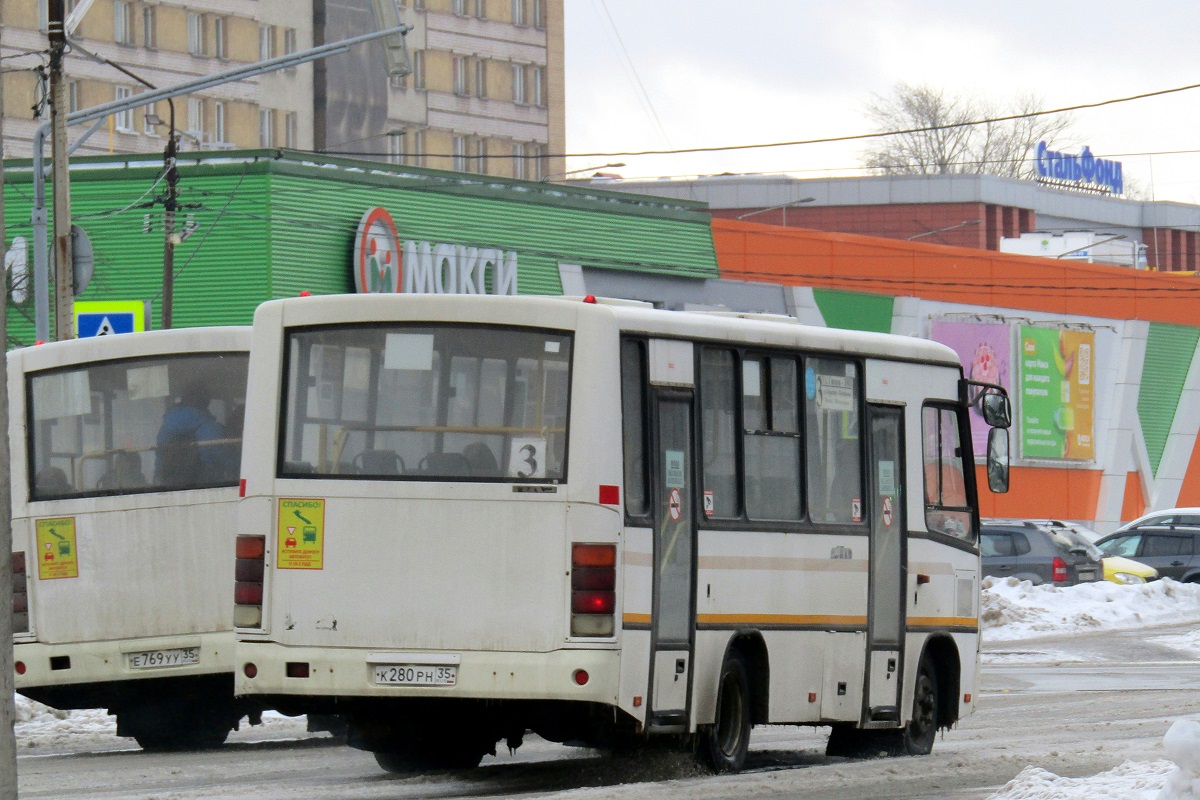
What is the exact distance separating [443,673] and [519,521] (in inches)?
32.3

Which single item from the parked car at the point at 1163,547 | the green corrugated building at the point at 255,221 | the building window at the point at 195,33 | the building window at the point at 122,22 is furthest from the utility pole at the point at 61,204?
the building window at the point at 195,33

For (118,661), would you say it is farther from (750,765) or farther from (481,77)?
(481,77)

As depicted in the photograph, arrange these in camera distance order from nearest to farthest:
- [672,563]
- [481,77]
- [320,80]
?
1. [672,563]
2. [320,80]
3. [481,77]

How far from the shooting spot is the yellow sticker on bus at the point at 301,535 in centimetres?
1066

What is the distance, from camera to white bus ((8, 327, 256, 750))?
45.4 ft

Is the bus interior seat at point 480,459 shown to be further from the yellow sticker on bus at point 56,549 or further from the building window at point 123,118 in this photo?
the building window at point 123,118

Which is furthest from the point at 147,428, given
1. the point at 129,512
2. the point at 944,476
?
the point at 944,476

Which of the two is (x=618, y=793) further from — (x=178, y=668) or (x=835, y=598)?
(x=178, y=668)

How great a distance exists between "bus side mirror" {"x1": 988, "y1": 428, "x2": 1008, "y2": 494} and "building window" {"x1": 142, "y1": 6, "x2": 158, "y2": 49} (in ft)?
196

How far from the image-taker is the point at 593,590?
10.4 m

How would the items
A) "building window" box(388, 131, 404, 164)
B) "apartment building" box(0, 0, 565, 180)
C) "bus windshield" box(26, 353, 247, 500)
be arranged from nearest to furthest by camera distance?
"bus windshield" box(26, 353, 247, 500), "apartment building" box(0, 0, 565, 180), "building window" box(388, 131, 404, 164)

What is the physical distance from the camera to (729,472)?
11656 mm

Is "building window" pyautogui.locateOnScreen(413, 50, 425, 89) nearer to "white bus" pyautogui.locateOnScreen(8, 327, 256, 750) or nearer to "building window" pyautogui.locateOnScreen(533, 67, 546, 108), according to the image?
"building window" pyautogui.locateOnScreen(533, 67, 546, 108)

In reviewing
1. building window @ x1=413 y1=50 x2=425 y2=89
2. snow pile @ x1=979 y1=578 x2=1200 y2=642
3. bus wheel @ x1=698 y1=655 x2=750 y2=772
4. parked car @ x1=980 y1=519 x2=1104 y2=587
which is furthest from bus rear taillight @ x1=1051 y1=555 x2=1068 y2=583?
building window @ x1=413 y1=50 x2=425 y2=89
